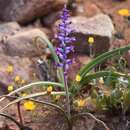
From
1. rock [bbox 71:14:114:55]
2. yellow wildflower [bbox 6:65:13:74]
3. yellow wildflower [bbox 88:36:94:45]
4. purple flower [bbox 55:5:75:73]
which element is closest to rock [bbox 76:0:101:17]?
rock [bbox 71:14:114:55]

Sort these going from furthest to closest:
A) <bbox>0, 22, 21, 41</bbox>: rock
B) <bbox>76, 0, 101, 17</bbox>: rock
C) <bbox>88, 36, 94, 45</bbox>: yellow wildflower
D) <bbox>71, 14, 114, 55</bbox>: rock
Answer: <bbox>76, 0, 101, 17</bbox>: rock, <bbox>0, 22, 21, 41</bbox>: rock, <bbox>71, 14, 114, 55</bbox>: rock, <bbox>88, 36, 94, 45</bbox>: yellow wildflower

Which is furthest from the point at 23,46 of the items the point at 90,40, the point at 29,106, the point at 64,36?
the point at 64,36

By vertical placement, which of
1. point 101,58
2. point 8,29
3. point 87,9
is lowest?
point 101,58

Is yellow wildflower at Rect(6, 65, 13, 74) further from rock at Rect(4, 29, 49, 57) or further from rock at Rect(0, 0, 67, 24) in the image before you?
rock at Rect(0, 0, 67, 24)

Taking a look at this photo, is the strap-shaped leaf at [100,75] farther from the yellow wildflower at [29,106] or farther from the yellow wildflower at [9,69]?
the yellow wildflower at [9,69]

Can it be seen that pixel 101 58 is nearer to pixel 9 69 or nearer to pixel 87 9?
pixel 9 69
